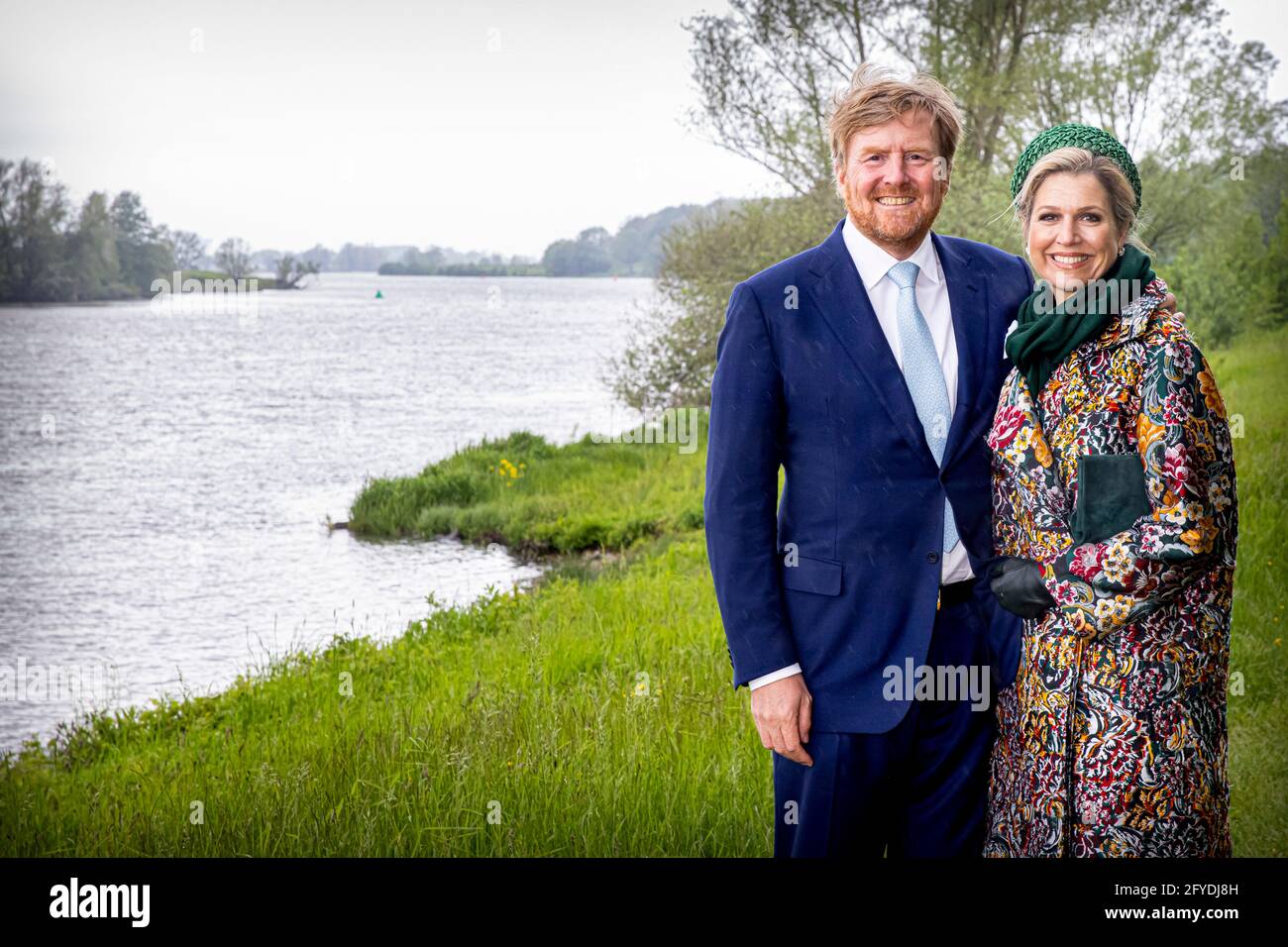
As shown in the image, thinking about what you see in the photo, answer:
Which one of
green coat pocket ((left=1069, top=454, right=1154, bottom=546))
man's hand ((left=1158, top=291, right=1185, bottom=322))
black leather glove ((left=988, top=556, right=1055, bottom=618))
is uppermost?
man's hand ((left=1158, top=291, right=1185, bottom=322))

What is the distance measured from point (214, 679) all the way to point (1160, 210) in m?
16.1

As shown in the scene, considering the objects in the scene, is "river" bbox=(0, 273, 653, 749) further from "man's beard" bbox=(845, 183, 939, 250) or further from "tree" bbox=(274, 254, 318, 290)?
"tree" bbox=(274, 254, 318, 290)

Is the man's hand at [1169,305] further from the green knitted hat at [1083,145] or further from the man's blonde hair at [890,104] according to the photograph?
the man's blonde hair at [890,104]

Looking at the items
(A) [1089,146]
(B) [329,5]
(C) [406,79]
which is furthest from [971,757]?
(C) [406,79]

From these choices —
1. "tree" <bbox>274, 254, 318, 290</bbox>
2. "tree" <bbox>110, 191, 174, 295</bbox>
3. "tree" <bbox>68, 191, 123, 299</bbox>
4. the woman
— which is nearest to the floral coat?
the woman

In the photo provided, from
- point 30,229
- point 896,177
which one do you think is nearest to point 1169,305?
point 896,177

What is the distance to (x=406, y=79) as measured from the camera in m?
58.7

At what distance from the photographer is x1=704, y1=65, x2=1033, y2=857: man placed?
2.85 metres

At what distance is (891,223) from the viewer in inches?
113

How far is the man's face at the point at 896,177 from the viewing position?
9.23ft

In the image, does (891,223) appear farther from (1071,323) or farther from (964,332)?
(1071,323)

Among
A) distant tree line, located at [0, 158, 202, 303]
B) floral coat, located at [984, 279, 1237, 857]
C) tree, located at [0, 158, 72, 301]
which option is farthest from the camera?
distant tree line, located at [0, 158, 202, 303]

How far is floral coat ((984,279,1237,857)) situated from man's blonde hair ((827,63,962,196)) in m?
0.63
